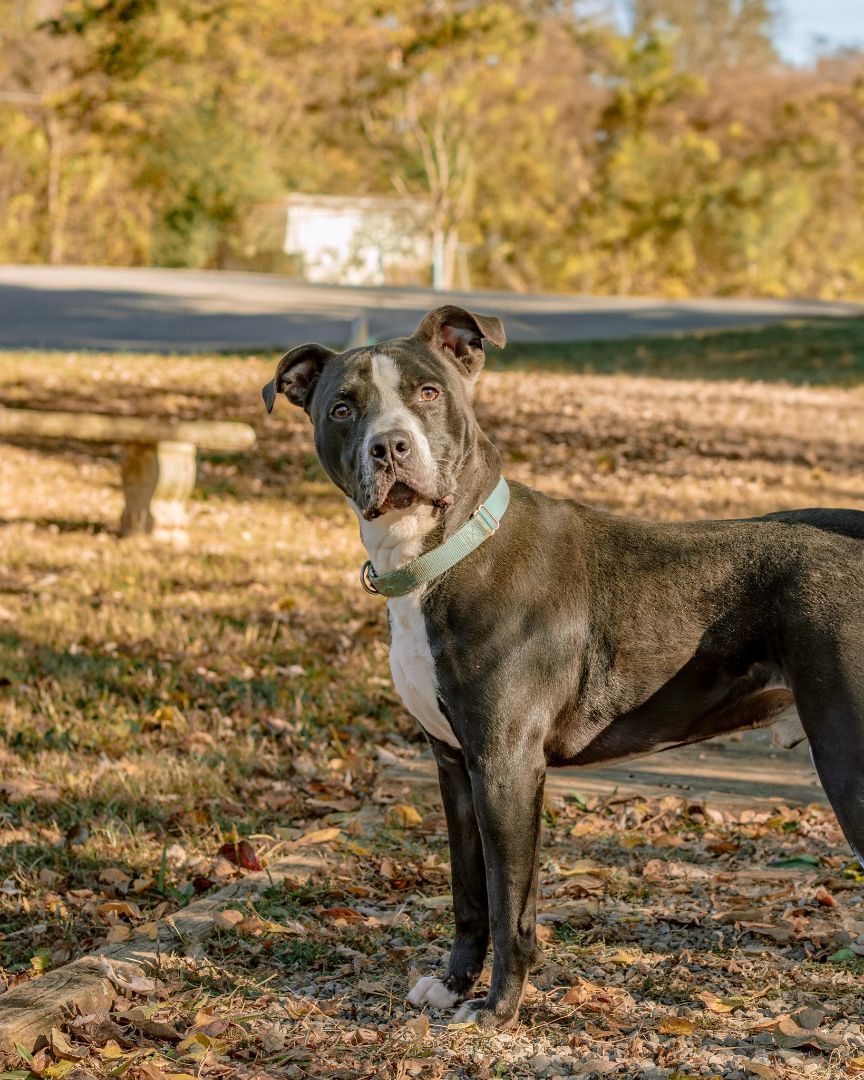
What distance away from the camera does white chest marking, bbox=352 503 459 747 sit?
3.34 m

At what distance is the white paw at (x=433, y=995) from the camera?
358 centimetres

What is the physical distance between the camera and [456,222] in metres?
33.7

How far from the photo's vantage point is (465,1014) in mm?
3477

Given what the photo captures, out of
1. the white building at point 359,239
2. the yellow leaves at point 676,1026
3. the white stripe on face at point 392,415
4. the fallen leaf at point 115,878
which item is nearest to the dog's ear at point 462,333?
the white stripe on face at point 392,415

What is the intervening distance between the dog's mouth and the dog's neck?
0.04 metres

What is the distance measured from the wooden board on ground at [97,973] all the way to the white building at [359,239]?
87.6ft

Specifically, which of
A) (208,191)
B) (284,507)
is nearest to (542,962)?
(284,507)

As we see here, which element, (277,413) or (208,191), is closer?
(277,413)

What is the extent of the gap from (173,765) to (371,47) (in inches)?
1283

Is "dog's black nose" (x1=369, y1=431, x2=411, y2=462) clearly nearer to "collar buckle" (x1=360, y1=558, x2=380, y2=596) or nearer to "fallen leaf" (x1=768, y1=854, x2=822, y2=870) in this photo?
"collar buckle" (x1=360, y1=558, x2=380, y2=596)

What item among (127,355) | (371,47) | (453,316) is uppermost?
(371,47)

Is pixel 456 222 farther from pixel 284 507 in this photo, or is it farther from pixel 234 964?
pixel 234 964

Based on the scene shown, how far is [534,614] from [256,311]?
16.8 meters

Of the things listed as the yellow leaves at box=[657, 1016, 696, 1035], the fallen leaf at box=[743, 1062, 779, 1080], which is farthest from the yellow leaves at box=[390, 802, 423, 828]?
the fallen leaf at box=[743, 1062, 779, 1080]
